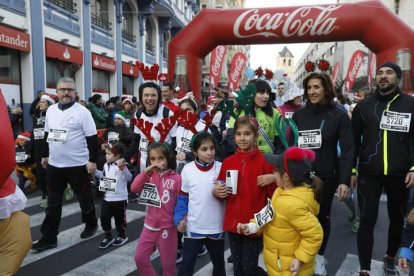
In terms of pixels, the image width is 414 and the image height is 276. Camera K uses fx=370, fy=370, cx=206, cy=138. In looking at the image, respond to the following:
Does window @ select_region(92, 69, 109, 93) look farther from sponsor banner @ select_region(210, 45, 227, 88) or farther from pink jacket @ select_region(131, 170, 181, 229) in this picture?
pink jacket @ select_region(131, 170, 181, 229)

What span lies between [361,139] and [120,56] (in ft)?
49.4

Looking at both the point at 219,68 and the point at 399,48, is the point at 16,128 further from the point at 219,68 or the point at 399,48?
the point at 399,48

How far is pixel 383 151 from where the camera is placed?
3.12 m

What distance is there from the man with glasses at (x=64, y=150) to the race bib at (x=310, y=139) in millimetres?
2339

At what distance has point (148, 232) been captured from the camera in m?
2.98

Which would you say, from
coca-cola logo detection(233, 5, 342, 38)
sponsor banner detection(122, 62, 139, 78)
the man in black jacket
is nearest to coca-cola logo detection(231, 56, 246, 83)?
coca-cola logo detection(233, 5, 342, 38)

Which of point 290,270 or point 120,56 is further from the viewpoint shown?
point 120,56

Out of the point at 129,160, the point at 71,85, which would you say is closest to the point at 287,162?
the point at 129,160

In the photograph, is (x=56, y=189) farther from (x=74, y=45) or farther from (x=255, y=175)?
(x=74, y=45)

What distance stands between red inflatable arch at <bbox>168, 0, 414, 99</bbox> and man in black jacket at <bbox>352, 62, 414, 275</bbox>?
6648 mm

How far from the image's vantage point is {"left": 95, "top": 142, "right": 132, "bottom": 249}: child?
13.8ft

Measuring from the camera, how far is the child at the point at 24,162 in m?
6.64

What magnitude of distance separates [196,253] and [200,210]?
33 cm

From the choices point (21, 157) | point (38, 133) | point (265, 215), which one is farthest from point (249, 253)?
point (21, 157)
